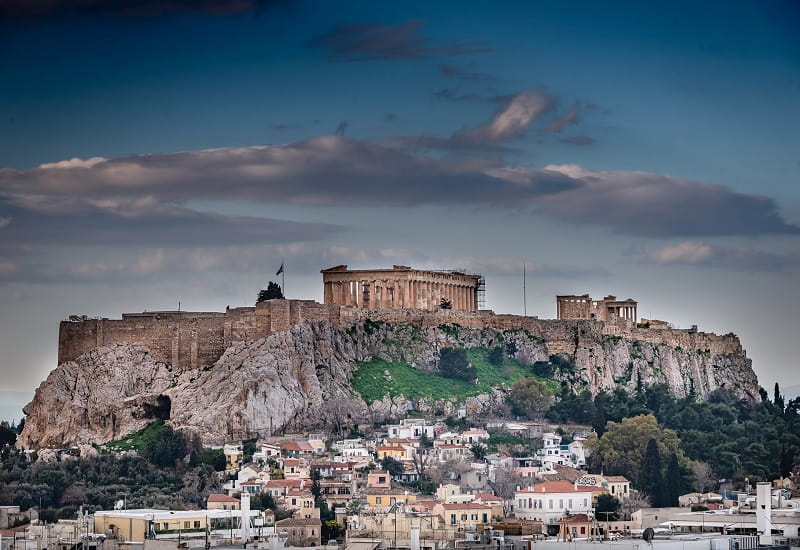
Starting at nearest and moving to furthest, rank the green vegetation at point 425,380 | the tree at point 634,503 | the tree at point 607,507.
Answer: the tree at point 607,507
the tree at point 634,503
the green vegetation at point 425,380

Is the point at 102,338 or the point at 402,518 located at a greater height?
the point at 102,338

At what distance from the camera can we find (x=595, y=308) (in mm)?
117062

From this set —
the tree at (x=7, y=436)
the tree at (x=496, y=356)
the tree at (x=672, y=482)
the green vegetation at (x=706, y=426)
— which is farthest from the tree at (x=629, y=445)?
the tree at (x=7, y=436)

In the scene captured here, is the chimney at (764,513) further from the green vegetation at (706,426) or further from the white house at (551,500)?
the green vegetation at (706,426)

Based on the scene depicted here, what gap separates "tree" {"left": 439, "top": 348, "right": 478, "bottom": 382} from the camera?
105938 mm

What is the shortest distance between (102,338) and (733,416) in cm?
2901

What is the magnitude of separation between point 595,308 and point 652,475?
83.2ft

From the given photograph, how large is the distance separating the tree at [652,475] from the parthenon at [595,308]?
20.1m

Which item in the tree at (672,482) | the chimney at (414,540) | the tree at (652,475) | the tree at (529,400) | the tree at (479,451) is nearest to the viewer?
the chimney at (414,540)

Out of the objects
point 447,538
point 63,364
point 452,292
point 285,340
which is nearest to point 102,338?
point 63,364

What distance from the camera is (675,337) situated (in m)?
118

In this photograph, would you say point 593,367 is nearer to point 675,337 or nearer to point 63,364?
point 675,337

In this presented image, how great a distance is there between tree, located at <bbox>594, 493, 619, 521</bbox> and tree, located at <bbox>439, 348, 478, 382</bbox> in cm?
1902

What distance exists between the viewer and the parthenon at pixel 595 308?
116000 mm
